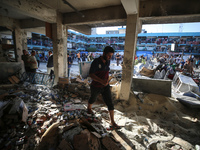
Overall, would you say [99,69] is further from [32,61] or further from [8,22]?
[8,22]

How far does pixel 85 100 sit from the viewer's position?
4.04m

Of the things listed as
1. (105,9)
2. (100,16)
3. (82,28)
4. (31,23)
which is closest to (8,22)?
(31,23)

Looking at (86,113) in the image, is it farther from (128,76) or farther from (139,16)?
(139,16)

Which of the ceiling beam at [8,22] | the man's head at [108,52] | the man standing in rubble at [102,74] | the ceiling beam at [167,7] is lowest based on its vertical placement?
the man standing in rubble at [102,74]

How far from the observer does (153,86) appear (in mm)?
4391

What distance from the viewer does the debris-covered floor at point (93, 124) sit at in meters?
1.82

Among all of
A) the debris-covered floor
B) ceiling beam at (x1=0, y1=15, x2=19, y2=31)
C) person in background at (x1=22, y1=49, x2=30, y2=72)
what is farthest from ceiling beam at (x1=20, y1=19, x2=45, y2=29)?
the debris-covered floor

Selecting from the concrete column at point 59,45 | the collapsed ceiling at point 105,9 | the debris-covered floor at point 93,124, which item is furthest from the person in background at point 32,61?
the collapsed ceiling at point 105,9

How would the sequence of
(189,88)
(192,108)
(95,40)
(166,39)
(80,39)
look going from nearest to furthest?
1. (192,108)
2. (189,88)
3. (166,39)
4. (80,39)
5. (95,40)

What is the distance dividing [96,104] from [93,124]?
4.16 ft

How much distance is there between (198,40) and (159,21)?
125ft

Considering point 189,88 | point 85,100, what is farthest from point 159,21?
point 85,100

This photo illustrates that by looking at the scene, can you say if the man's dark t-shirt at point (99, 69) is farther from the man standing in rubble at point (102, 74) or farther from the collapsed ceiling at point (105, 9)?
the collapsed ceiling at point (105, 9)

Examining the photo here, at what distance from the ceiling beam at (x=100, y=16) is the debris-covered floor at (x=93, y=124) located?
3.04m
